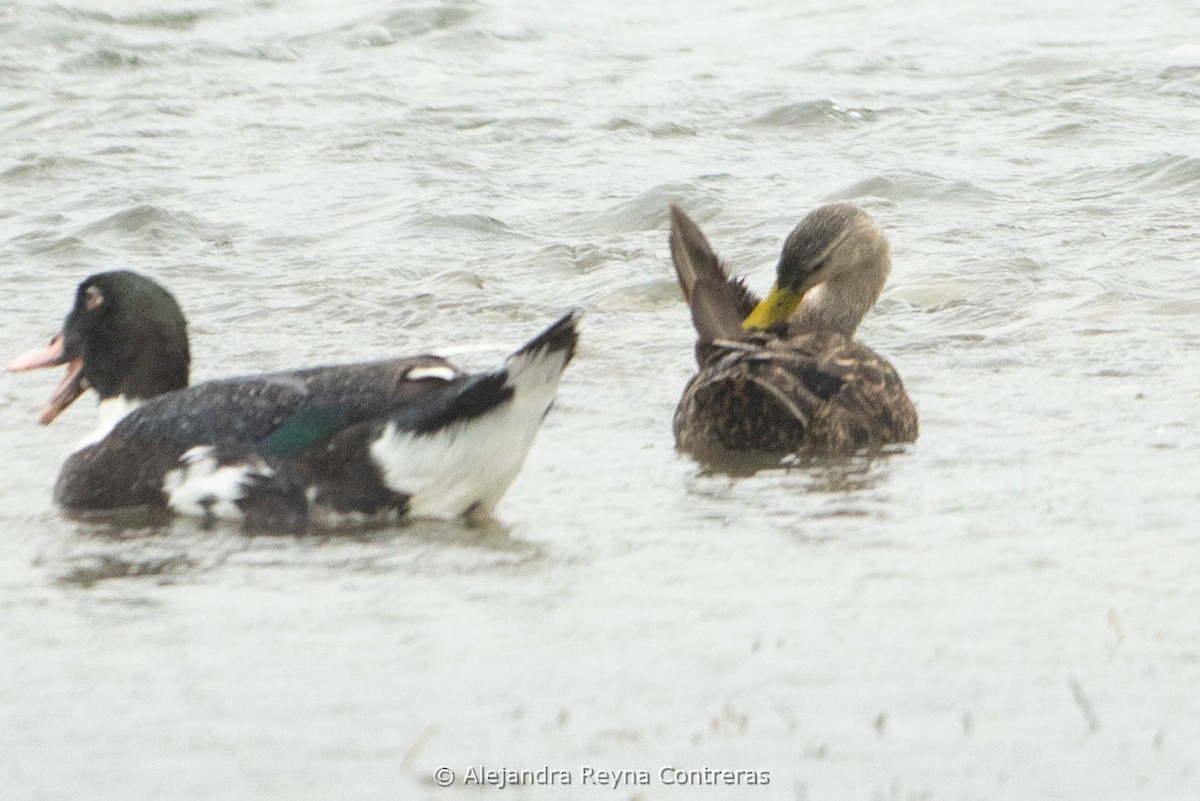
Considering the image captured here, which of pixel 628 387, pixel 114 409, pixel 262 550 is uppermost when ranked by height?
pixel 114 409

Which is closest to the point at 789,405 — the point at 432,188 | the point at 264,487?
the point at 264,487

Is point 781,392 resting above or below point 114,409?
below

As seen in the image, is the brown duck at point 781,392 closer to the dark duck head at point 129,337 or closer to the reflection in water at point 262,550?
the reflection in water at point 262,550

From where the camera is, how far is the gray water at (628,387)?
13.3 ft

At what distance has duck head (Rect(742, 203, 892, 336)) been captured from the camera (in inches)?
336

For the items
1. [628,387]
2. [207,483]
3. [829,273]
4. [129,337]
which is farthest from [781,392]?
[129,337]

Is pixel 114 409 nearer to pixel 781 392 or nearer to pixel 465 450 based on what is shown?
pixel 465 450

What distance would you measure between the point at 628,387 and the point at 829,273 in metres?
1.00

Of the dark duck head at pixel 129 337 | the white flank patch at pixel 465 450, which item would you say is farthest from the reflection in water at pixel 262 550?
the dark duck head at pixel 129 337

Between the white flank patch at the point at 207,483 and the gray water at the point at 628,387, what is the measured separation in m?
0.17

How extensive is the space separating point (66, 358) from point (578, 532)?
7.32 ft

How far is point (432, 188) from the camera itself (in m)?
12.9

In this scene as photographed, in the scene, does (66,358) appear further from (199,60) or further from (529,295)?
(199,60)

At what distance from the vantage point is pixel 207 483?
6156mm
